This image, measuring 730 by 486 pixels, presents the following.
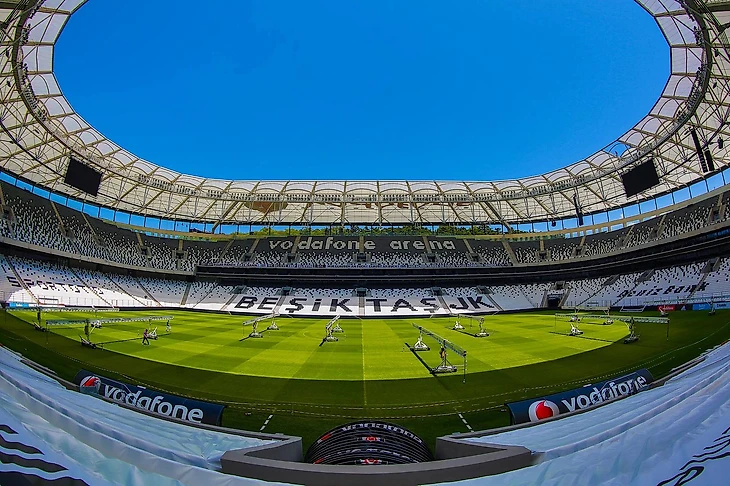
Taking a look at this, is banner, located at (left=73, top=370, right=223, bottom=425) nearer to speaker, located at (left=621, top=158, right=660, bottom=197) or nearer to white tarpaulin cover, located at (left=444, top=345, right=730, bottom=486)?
white tarpaulin cover, located at (left=444, top=345, right=730, bottom=486)

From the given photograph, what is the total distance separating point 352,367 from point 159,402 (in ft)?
32.6

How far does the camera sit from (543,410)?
8.58 meters

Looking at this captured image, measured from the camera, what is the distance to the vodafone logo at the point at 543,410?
849cm

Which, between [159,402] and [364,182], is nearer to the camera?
[159,402]

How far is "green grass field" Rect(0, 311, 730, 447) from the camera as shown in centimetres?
1123

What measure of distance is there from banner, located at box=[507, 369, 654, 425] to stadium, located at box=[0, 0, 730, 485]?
70 millimetres

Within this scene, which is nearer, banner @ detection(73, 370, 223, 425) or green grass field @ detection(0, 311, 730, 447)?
banner @ detection(73, 370, 223, 425)

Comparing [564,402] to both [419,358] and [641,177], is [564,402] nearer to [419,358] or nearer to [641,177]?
[419,358]

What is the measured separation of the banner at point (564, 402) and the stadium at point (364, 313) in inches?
2.8

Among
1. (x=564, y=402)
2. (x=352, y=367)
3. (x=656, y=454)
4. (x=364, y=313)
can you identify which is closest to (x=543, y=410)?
(x=564, y=402)

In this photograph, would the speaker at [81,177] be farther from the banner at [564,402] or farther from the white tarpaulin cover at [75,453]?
the banner at [564,402]

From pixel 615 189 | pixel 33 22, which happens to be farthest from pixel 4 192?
pixel 615 189

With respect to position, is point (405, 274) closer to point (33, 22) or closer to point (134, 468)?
point (33, 22)

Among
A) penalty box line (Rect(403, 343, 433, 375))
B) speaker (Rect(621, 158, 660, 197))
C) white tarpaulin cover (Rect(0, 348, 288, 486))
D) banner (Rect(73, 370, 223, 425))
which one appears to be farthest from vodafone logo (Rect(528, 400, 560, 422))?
speaker (Rect(621, 158, 660, 197))
